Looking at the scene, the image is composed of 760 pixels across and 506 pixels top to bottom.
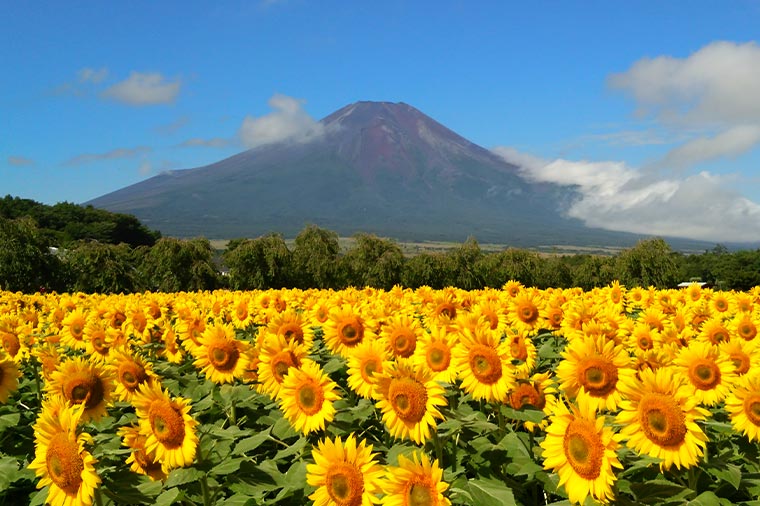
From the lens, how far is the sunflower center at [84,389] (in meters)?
4.11

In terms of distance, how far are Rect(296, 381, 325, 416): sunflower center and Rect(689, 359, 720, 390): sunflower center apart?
2.53 m

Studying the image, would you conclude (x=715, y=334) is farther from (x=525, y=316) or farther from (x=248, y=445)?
(x=248, y=445)

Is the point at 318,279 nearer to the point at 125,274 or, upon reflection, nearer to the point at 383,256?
the point at 383,256

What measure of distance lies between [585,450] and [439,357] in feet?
5.24

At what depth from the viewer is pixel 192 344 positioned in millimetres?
6449

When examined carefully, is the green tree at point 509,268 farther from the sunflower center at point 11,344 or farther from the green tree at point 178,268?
the sunflower center at point 11,344

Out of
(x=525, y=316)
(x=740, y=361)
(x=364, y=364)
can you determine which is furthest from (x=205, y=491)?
(x=525, y=316)

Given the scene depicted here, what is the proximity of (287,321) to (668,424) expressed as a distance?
3.45 meters

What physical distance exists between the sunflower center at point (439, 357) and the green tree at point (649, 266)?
59511mm

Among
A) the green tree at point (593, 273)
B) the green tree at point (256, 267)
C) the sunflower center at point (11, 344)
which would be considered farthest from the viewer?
the green tree at point (593, 273)

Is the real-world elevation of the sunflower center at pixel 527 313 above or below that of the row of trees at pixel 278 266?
above

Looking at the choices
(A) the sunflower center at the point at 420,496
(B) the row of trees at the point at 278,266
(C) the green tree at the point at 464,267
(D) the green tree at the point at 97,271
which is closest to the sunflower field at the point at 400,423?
(A) the sunflower center at the point at 420,496

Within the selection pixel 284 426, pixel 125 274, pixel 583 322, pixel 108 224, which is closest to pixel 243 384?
pixel 284 426

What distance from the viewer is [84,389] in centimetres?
416
